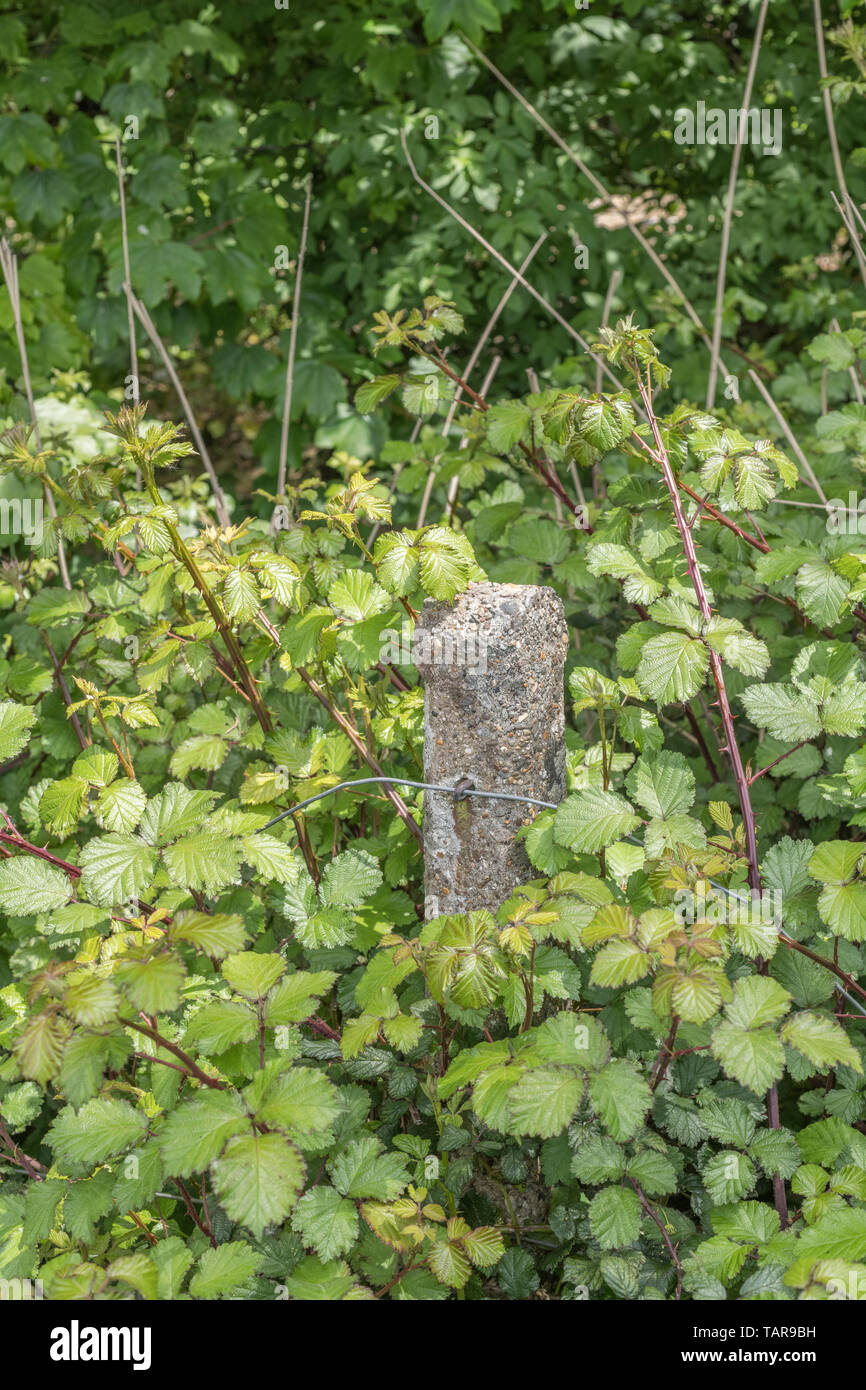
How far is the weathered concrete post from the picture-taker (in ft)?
5.10

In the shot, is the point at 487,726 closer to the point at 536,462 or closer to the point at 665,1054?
the point at 665,1054

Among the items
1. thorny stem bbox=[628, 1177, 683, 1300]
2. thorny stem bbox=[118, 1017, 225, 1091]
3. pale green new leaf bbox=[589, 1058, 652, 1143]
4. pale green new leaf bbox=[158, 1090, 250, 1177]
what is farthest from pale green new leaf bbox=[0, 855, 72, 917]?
thorny stem bbox=[628, 1177, 683, 1300]

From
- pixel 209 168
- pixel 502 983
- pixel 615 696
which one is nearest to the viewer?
pixel 502 983

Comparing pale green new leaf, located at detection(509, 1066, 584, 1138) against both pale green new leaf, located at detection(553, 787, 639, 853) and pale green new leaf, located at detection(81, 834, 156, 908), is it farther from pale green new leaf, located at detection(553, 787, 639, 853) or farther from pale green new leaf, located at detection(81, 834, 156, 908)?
pale green new leaf, located at detection(81, 834, 156, 908)

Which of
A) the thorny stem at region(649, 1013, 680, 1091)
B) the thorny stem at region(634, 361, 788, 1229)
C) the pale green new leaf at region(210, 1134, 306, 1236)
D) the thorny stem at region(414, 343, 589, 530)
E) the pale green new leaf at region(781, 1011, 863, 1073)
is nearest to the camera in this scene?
the pale green new leaf at region(210, 1134, 306, 1236)

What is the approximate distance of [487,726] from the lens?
5.19ft

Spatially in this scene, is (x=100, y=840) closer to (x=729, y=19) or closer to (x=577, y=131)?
(x=577, y=131)

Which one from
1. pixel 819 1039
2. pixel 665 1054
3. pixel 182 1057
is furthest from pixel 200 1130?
pixel 819 1039

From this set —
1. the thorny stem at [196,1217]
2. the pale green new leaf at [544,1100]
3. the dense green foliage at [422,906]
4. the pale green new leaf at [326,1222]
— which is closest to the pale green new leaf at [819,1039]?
the dense green foliage at [422,906]

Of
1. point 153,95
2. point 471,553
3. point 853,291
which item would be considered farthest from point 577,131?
point 471,553

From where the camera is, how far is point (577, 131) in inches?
161

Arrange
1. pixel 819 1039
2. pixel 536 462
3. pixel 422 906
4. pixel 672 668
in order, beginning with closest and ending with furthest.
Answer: pixel 819 1039
pixel 672 668
pixel 422 906
pixel 536 462

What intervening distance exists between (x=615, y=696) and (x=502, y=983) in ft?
1.74

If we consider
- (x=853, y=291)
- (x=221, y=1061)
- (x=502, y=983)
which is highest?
(x=853, y=291)
